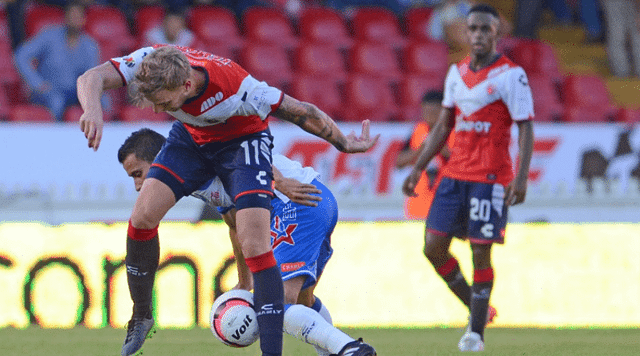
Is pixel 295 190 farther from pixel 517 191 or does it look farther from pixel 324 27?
pixel 324 27

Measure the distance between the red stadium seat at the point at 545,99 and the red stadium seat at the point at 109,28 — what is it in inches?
192

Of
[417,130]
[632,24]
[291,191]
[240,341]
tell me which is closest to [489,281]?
[291,191]

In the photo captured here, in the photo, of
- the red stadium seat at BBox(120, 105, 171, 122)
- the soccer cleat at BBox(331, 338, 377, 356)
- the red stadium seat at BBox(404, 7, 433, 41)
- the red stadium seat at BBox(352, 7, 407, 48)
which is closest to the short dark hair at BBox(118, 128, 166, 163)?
the soccer cleat at BBox(331, 338, 377, 356)

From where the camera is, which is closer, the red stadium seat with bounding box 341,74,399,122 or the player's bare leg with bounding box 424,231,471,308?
the player's bare leg with bounding box 424,231,471,308

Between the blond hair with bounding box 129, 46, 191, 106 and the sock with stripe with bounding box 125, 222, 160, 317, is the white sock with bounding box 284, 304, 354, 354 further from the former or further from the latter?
the blond hair with bounding box 129, 46, 191, 106

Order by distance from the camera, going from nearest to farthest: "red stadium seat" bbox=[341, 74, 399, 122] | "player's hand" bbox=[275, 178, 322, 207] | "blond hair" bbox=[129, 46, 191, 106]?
"blond hair" bbox=[129, 46, 191, 106] < "player's hand" bbox=[275, 178, 322, 207] < "red stadium seat" bbox=[341, 74, 399, 122]

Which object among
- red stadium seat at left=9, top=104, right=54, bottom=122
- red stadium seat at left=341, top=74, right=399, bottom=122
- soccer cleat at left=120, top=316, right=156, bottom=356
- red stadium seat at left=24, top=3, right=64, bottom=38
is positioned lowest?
soccer cleat at left=120, top=316, right=156, bottom=356

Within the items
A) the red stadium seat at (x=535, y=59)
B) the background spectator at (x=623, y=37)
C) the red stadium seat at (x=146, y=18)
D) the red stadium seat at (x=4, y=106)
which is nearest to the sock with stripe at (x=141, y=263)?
the red stadium seat at (x=4, y=106)

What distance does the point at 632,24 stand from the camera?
14.2 meters

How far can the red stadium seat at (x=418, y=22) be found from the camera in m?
13.2

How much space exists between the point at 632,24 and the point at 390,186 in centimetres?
595

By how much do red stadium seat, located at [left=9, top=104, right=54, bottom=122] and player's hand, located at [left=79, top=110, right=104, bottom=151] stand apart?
6.11m

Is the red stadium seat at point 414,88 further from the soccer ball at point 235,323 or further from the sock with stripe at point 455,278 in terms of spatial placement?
the soccer ball at point 235,323

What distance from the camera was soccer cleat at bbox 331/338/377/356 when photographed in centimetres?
415
